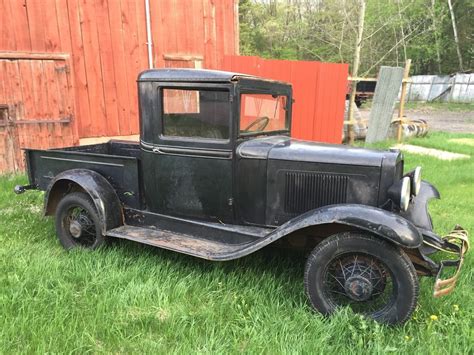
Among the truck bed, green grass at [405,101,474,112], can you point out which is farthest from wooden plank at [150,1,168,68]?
green grass at [405,101,474,112]

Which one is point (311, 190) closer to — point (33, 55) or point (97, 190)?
point (97, 190)

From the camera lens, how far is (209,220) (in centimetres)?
352

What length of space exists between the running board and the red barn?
12.7ft

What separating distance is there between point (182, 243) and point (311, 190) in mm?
1140

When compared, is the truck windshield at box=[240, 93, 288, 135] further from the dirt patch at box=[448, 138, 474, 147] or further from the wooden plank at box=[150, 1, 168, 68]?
the dirt patch at box=[448, 138, 474, 147]

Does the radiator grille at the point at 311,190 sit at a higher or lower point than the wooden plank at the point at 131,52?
lower

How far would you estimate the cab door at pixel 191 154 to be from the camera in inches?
130

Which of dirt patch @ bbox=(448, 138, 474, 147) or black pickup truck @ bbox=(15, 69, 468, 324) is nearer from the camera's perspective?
black pickup truck @ bbox=(15, 69, 468, 324)

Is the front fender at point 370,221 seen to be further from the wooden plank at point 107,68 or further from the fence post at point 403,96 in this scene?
Answer: the fence post at point 403,96

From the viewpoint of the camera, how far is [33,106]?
659cm

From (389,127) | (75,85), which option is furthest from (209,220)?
(389,127)

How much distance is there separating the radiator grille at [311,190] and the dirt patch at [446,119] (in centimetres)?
1071

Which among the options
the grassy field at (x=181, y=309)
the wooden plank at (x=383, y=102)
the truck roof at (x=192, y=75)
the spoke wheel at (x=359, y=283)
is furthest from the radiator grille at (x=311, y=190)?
the wooden plank at (x=383, y=102)

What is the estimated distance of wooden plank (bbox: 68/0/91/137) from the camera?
670cm
